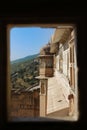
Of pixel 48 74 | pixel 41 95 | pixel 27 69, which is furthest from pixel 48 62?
pixel 27 69

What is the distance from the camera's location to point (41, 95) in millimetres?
22625
